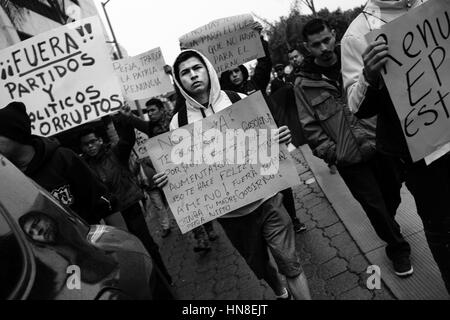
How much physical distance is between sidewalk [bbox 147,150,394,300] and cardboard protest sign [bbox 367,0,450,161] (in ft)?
4.42

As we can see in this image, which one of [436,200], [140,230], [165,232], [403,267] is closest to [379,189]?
[403,267]

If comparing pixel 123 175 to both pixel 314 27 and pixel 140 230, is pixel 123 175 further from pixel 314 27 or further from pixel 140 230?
pixel 314 27

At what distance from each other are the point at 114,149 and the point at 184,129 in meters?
1.89

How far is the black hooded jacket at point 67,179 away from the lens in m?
2.40

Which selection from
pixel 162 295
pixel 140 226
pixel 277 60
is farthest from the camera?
pixel 277 60

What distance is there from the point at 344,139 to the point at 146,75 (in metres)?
2.94

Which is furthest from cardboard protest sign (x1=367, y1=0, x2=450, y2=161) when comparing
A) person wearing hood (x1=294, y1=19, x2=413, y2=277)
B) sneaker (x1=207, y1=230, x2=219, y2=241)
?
sneaker (x1=207, y1=230, x2=219, y2=241)

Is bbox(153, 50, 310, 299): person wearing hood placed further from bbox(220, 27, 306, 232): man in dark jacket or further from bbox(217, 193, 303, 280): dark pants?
bbox(220, 27, 306, 232): man in dark jacket

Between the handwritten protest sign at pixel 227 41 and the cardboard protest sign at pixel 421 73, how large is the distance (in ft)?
8.38

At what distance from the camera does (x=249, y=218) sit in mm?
2457

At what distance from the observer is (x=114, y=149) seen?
155 inches

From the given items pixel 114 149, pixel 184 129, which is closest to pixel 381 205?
pixel 184 129

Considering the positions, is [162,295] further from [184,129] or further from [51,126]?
[51,126]

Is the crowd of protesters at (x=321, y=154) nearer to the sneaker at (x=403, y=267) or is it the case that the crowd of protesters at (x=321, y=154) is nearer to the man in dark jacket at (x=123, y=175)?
the sneaker at (x=403, y=267)
